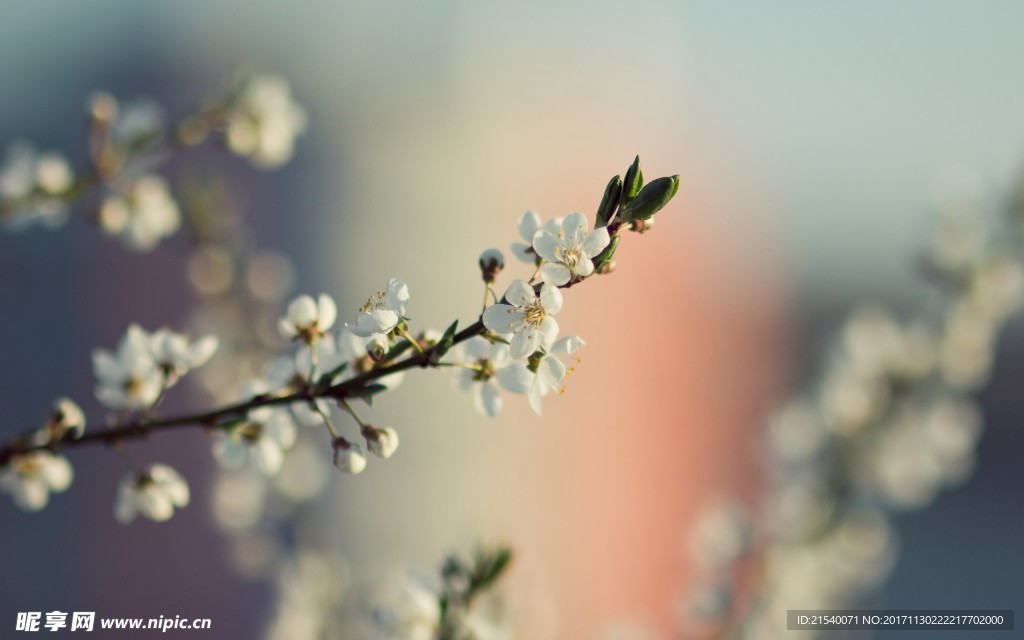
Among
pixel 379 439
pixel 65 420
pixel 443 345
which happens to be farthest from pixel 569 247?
pixel 65 420

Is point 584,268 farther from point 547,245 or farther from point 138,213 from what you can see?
point 138,213

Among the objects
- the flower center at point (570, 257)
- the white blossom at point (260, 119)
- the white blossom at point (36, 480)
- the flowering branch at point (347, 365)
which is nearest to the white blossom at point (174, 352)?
the flowering branch at point (347, 365)

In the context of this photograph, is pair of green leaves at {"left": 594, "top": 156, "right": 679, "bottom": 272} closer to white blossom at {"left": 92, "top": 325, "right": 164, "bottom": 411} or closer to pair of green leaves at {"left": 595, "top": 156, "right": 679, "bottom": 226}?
pair of green leaves at {"left": 595, "top": 156, "right": 679, "bottom": 226}

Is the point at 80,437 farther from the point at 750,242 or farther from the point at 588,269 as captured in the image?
the point at 750,242

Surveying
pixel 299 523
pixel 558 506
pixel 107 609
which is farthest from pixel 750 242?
pixel 299 523

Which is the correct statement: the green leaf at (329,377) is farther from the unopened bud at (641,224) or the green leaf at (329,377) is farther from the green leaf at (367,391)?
the unopened bud at (641,224)

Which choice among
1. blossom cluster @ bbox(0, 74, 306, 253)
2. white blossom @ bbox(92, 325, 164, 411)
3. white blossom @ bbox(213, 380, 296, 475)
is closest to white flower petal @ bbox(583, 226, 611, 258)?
white blossom @ bbox(213, 380, 296, 475)
